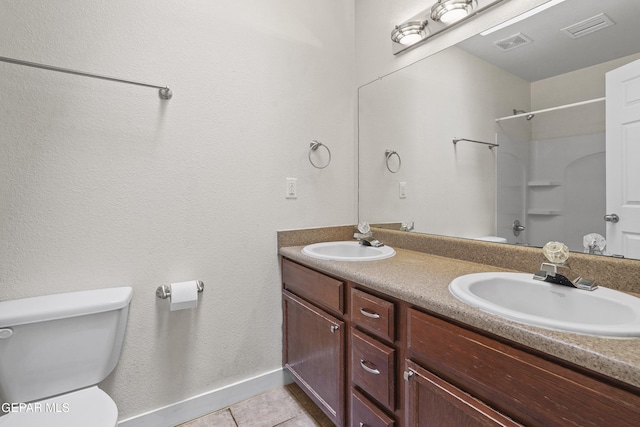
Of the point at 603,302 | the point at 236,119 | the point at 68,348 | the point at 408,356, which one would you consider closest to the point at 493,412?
the point at 408,356

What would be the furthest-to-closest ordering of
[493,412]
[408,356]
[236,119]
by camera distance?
1. [236,119]
2. [408,356]
3. [493,412]

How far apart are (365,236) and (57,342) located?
153 cm

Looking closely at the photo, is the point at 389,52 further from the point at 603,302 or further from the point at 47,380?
the point at 47,380

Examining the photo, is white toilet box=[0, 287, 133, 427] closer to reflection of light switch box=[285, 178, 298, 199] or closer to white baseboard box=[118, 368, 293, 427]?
white baseboard box=[118, 368, 293, 427]

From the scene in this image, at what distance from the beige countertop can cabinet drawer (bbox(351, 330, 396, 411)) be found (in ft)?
0.68

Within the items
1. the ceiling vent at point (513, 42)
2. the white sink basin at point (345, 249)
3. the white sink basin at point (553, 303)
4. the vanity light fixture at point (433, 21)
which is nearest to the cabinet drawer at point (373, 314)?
the white sink basin at point (553, 303)

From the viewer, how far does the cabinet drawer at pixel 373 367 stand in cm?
98

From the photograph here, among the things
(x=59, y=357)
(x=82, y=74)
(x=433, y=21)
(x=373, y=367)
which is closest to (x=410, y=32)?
(x=433, y=21)

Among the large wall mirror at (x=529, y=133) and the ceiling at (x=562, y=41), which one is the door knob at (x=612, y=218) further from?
the ceiling at (x=562, y=41)

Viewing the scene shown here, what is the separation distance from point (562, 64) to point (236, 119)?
1.42m

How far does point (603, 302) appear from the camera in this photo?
2.65 ft

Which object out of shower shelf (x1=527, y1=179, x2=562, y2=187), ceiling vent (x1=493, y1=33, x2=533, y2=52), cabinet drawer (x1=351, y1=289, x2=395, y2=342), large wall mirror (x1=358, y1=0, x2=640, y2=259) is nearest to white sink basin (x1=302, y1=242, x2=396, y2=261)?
large wall mirror (x1=358, y1=0, x2=640, y2=259)

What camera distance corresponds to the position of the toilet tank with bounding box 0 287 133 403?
1.00 m

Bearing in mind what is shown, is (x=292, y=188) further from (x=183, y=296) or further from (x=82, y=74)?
(x=82, y=74)
